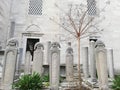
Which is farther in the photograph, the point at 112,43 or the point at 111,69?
the point at 112,43

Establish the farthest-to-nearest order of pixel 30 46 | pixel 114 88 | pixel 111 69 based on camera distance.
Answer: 1. pixel 30 46
2. pixel 111 69
3. pixel 114 88

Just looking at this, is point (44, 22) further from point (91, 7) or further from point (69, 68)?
point (69, 68)

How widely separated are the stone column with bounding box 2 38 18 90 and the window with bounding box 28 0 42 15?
30.4ft

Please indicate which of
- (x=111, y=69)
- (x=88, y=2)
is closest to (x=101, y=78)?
(x=111, y=69)

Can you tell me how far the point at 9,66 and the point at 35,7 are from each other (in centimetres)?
1035

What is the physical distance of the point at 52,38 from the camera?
49.9 ft

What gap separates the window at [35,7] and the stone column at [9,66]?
926cm

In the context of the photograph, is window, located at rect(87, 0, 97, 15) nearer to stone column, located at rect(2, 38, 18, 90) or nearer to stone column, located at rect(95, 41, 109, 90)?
stone column, located at rect(95, 41, 109, 90)

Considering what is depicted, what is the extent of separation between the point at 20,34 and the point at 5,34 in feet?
4.01

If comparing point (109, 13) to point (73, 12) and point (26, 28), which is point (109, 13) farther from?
point (26, 28)

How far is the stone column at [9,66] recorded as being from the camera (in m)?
6.68

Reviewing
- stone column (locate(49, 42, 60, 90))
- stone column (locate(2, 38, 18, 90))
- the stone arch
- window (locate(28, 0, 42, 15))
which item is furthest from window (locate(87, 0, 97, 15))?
stone column (locate(2, 38, 18, 90))

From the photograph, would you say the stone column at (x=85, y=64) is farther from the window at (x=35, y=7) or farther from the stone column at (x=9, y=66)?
the window at (x=35, y=7)

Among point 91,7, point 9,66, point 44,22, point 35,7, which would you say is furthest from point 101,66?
point 35,7
